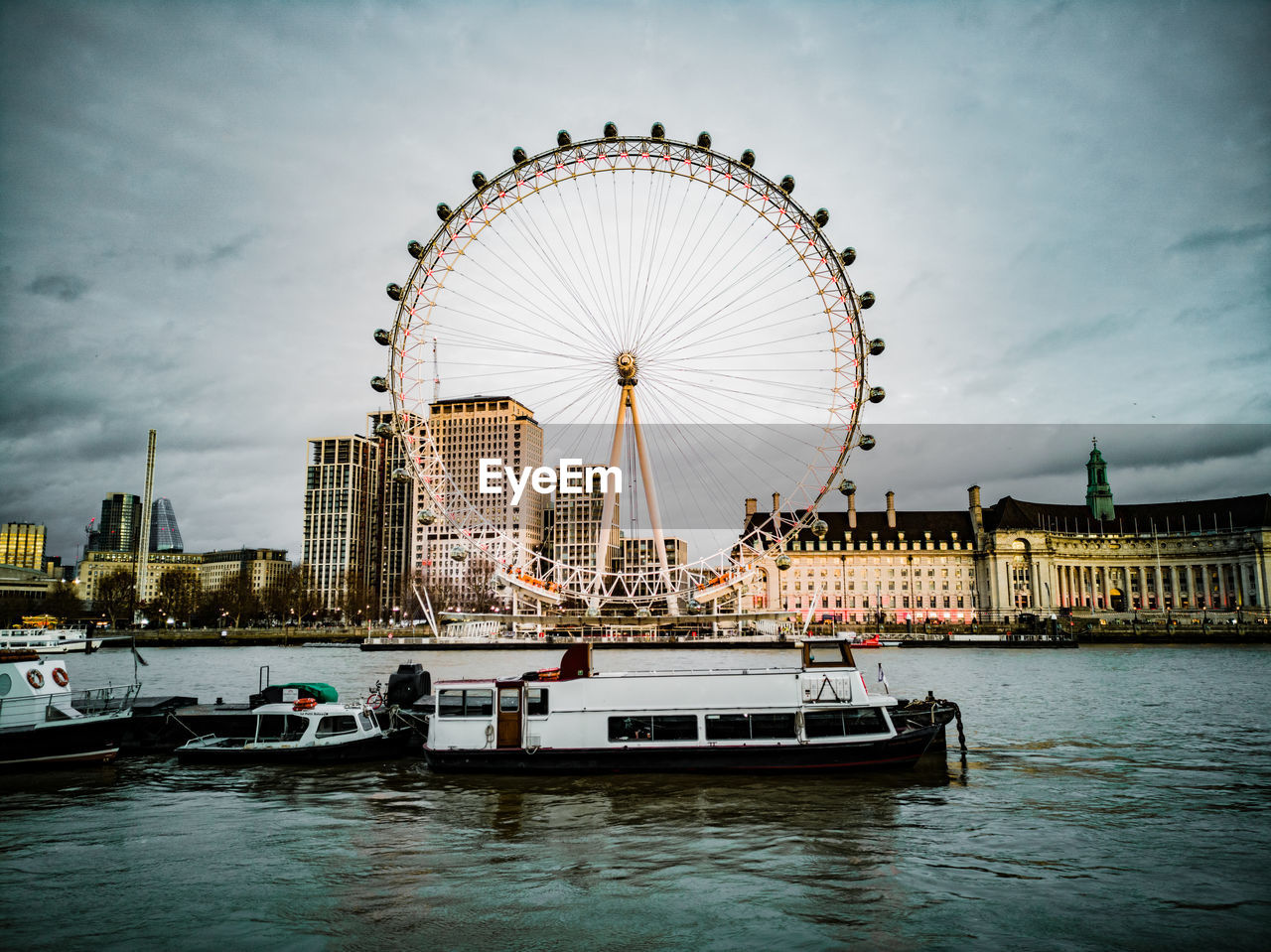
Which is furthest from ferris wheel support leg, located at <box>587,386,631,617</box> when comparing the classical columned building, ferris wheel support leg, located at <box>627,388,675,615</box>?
the classical columned building

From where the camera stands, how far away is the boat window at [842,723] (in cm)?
2938

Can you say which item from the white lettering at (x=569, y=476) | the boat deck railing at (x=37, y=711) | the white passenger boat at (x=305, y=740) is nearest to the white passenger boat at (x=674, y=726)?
the white passenger boat at (x=305, y=740)

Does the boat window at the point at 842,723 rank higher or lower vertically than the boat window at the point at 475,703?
lower

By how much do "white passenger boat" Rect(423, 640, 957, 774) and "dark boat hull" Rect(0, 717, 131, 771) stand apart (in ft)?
38.4

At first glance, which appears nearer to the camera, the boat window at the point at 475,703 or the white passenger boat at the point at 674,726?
the white passenger boat at the point at 674,726

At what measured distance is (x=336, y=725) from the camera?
108 feet

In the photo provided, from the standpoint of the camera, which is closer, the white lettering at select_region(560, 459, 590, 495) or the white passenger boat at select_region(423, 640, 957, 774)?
the white passenger boat at select_region(423, 640, 957, 774)

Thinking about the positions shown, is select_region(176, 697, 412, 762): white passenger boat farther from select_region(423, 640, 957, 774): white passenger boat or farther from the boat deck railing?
the boat deck railing

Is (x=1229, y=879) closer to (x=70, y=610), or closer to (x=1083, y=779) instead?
(x=1083, y=779)

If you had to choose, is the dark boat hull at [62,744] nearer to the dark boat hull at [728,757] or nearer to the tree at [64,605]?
the dark boat hull at [728,757]

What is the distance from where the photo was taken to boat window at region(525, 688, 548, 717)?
30.1 meters

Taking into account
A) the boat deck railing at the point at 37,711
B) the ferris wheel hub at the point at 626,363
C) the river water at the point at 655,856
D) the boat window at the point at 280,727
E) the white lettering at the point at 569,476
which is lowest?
the river water at the point at 655,856

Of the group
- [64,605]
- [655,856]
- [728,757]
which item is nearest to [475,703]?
[728,757]

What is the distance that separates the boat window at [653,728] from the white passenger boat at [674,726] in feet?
0.10
